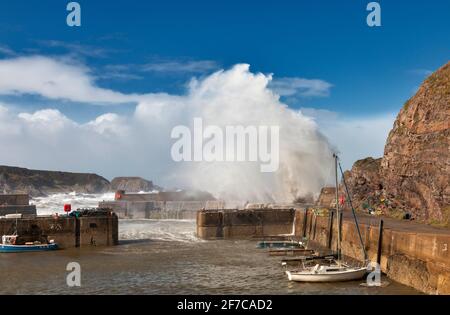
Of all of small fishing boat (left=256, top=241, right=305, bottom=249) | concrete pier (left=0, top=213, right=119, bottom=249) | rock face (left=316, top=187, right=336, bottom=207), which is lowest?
A: small fishing boat (left=256, top=241, right=305, bottom=249)

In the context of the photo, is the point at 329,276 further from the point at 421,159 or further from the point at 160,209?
the point at 160,209

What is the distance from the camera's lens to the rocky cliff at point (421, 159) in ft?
117

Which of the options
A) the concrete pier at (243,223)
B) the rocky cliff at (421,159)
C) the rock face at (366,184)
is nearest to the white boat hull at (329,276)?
the rocky cliff at (421,159)

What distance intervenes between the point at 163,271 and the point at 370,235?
13572 mm

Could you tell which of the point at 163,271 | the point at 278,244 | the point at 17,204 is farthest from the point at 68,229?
the point at 17,204

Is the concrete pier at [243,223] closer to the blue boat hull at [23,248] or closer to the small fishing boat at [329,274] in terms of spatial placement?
the blue boat hull at [23,248]

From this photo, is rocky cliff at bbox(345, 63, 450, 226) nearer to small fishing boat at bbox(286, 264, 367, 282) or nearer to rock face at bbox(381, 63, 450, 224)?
rock face at bbox(381, 63, 450, 224)

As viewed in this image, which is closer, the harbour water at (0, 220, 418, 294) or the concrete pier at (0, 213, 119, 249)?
the harbour water at (0, 220, 418, 294)

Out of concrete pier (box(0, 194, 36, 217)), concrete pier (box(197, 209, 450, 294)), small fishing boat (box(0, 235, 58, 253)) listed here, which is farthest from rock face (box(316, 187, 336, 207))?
concrete pier (box(0, 194, 36, 217))

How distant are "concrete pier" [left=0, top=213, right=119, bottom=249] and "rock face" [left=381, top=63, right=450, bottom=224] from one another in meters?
25.9

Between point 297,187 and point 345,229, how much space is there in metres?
43.3

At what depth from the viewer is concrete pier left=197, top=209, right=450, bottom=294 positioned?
23.7 meters

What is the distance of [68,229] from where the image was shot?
4428 centimetres
